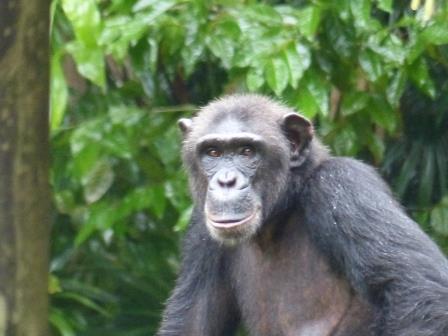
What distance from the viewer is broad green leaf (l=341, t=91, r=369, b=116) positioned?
278 inches

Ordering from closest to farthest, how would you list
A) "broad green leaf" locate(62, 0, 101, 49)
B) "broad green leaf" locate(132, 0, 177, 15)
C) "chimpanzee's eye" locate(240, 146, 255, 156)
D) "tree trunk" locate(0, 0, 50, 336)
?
1. "tree trunk" locate(0, 0, 50, 336)
2. "chimpanzee's eye" locate(240, 146, 255, 156)
3. "broad green leaf" locate(62, 0, 101, 49)
4. "broad green leaf" locate(132, 0, 177, 15)

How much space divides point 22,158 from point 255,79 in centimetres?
153

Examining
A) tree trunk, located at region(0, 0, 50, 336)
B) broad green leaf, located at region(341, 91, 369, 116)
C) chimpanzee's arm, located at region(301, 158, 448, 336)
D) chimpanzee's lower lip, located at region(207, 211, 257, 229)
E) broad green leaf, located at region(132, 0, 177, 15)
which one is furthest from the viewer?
broad green leaf, located at region(341, 91, 369, 116)

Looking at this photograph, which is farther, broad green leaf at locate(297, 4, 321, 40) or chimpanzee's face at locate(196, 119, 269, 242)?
broad green leaf at locate(297, 4, 321, 40)

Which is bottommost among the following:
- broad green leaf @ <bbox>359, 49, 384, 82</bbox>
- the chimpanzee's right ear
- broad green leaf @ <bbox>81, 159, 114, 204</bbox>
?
broad green leaf @ <bbox>81, 159, 114, 204</bbox>

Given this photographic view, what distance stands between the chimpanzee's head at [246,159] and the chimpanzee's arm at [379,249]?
150mm

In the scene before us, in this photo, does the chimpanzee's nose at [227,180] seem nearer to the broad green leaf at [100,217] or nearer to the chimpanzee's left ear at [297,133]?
the chimpanzee's left ear at [297,133]

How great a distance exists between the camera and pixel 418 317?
537 centimetres

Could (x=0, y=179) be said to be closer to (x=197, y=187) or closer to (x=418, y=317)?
(x=197, y=187)

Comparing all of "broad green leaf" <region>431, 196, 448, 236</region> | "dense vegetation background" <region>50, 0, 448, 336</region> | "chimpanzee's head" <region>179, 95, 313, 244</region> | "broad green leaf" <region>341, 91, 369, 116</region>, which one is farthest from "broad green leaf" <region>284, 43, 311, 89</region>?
"broad green leaf" <region>431, 196, 448, 236</region>

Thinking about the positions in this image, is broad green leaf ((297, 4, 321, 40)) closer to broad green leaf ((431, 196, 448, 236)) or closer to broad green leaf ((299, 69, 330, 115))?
broad green leaf ((299, 69, 330, 115))

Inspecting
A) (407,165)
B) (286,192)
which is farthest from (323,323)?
(407,165)

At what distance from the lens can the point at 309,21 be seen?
634 centimetres

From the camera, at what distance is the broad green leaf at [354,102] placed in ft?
23.1
